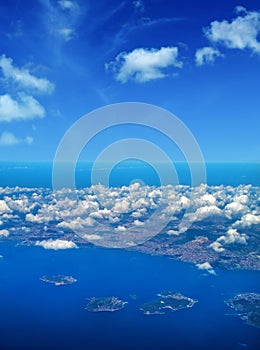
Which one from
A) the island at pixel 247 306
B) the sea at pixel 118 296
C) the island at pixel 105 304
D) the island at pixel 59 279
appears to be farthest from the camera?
the island at pixel 59 279

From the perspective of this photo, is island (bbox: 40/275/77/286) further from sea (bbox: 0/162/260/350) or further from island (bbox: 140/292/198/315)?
island (bbox: 140/292/198/315)

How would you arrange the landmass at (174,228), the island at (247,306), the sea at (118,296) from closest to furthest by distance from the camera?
the sea at (118,296), the island at (247,306), the landmass at (174,228)

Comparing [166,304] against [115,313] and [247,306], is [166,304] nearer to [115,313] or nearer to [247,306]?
[115,313]

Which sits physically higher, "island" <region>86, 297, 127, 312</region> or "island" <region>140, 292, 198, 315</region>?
"island" <region>140, 292, 198, 315</region>

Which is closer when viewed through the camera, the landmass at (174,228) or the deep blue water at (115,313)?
the deep blue water at (115,313)

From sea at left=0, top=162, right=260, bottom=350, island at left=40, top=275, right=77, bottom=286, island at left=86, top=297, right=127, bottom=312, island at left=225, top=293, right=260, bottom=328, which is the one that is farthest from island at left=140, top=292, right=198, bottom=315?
island at left=40, top=275, right=77, bottom=286

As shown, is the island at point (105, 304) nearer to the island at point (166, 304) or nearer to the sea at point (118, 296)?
the sea at point (118, 296)

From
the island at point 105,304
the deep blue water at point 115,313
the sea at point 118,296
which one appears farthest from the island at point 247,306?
the island at point 105,304
